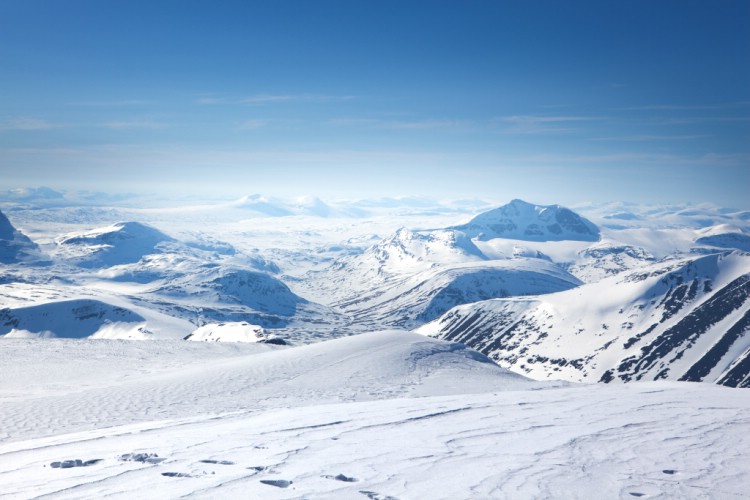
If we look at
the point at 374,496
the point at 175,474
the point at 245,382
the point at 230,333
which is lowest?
the point at 230,333

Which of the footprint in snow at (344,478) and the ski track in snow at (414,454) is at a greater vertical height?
the footprint in snow at (344,478)

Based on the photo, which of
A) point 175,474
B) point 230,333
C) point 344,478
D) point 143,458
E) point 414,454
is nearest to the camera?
point 344,478

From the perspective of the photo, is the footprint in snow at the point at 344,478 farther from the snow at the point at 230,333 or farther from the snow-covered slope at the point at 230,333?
the snow at the point at 230,333

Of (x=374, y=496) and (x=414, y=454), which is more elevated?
(x=374, y=496)

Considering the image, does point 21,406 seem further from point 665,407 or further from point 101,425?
point 665,407

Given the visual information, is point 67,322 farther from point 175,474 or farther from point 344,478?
point 344,478

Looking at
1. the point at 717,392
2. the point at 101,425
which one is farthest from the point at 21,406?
the point at 717,392

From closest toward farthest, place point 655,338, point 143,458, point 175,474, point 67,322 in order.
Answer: point 175,474, point 143,458, point 655,338, point 67,322

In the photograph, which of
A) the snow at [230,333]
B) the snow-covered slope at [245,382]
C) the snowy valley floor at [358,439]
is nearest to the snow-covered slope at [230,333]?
the snow at [230,333]

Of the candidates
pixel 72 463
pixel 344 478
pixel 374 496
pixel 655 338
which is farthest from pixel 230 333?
pixel 655 338
